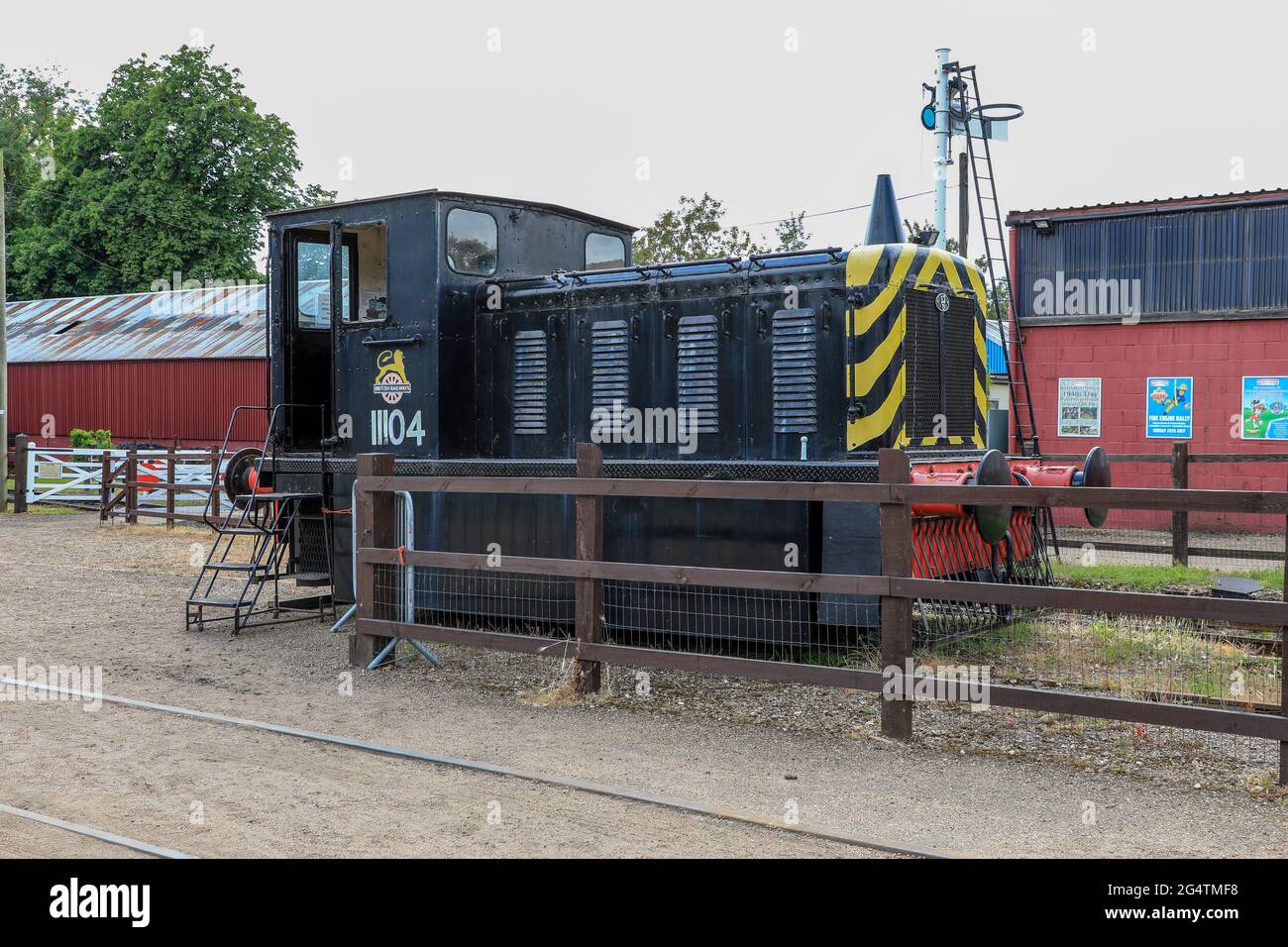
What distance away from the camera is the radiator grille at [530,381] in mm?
9133

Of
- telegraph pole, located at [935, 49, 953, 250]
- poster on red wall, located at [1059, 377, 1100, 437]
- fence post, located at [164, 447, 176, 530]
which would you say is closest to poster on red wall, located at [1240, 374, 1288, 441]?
poster on red wall, located at [1059, 377, 1100, 437]

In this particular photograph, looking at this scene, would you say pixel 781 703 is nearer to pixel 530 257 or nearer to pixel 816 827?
pixel 816 827

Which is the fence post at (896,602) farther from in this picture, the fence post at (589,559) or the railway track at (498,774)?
the fence post at (589,559)

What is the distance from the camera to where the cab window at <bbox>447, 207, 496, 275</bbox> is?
9.15 metres

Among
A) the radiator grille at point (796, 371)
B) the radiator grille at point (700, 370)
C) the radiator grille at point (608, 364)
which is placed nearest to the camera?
the radiator grille at point (796, 371)

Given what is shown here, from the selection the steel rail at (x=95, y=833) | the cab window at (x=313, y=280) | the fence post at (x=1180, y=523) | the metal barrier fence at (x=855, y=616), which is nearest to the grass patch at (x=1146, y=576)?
the fence post at (x=1180, y=523)

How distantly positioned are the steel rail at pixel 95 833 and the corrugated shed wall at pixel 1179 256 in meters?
16.6

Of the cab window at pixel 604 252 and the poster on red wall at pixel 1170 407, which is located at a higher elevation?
the cab window at pixel 604 252

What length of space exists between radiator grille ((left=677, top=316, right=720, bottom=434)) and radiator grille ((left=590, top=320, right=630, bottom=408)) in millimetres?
451

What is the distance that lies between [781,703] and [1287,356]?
13.1 m

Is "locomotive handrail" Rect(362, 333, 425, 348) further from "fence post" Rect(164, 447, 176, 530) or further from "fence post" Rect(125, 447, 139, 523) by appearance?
"fence post" Rect(125, 447, 139, 523)

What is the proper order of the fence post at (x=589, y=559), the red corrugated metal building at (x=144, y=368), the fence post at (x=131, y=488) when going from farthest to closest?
the red corrugated metal building at (x=144, y=368) → the fence post at (x=131, y=488) → the fence post at (x=589, y=559)

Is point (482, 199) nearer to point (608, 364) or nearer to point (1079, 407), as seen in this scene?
point (608, 364)

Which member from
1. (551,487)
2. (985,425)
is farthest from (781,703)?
(985,425)
